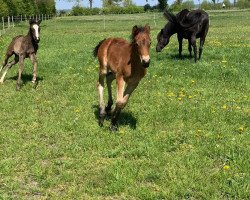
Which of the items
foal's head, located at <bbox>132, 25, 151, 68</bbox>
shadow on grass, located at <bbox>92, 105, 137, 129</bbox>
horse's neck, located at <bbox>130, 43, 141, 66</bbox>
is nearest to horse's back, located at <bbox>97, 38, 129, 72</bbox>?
horse's neck, located at <bbox>130, 43, 141, 66</bbox>

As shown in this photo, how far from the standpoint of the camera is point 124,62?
7367mm

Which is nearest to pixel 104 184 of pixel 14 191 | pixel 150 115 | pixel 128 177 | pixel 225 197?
pixel 128 177

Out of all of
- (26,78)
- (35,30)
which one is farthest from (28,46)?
(26,78)

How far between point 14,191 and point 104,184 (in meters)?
1.34

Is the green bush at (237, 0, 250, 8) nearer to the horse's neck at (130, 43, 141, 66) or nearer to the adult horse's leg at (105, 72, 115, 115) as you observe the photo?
the adult horse's leg at (105, 72, 115, 115)

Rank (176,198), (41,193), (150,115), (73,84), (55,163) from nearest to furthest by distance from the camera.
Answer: (176,198)
(41,193)
(55,163)
(150,115)
(73,84)

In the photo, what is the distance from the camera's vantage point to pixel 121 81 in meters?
7.41

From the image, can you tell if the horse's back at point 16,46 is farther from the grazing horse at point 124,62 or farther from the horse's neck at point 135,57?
the horse's neck at point 135,57

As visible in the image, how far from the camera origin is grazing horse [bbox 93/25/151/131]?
656 cm

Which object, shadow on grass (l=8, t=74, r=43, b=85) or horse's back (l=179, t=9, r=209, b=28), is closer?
shadow on grass (l=8, t=74, r=43, b=85)

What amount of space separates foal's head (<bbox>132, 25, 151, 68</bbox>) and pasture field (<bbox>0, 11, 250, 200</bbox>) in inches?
64.4

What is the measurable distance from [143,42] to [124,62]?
0.96 metres

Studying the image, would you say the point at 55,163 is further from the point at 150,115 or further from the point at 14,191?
the point at 150,115

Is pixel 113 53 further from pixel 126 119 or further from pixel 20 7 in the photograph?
pixel 20 7
